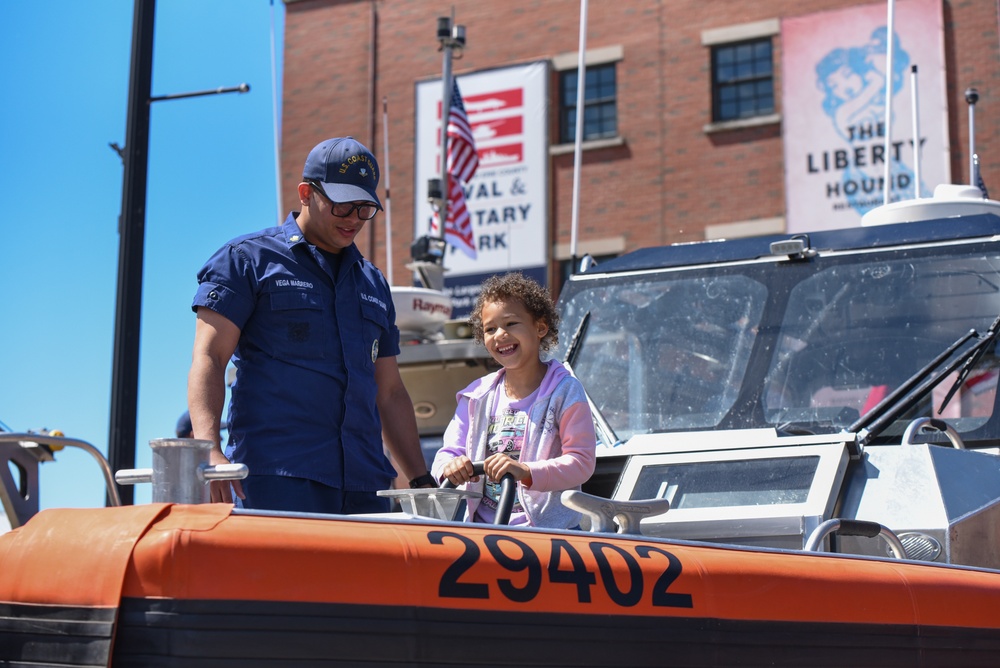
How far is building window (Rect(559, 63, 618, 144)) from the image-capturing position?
1981cm

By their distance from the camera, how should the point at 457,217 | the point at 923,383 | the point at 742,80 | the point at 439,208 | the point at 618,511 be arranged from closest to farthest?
the point at 618,511
the point at 923,383
the point at 439,208
the point at 457,217
the point at 742,80

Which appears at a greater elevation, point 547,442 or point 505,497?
point 547,442

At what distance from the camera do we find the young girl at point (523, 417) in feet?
12.2

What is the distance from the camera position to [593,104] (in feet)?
65.5

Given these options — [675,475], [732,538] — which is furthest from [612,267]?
[732,538]

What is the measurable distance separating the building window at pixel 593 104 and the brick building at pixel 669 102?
0.03 metres

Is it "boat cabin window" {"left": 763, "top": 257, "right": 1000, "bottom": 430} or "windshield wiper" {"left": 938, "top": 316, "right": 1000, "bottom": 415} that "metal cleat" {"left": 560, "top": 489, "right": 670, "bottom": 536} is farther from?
"windshield wiper" {"left": 938, "top": 316, "right": 1000, "bottom": 415}

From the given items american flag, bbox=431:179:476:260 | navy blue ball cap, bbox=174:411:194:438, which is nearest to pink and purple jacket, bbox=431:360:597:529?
navy blue ball cap, bbox=174:411:194:438

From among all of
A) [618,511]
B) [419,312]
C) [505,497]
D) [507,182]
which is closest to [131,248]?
[419,312]

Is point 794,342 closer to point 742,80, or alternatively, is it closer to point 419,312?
point 419,312

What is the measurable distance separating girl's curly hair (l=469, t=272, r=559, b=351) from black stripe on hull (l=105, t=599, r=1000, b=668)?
1222 mm

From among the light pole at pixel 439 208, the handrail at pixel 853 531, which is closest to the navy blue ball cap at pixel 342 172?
the handrail at pixel 853 531

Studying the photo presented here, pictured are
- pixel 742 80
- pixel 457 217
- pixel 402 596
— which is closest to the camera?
pixel 402 596

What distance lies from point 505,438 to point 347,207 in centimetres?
83
